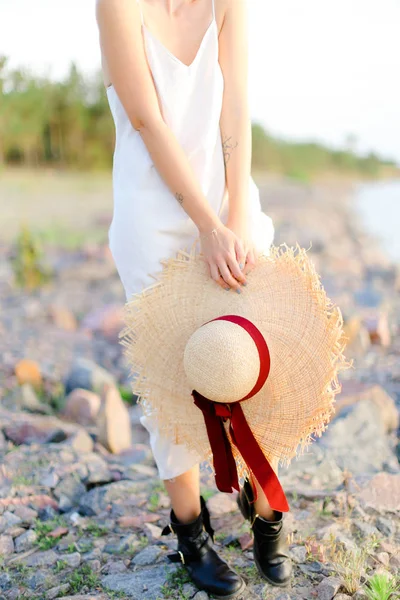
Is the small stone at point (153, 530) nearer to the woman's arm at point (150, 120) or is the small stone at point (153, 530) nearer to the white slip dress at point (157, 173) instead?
the white slip dress at point (157, 173)

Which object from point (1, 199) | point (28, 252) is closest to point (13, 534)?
point (28, 252)

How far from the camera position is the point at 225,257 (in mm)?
1977

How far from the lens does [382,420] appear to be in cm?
385

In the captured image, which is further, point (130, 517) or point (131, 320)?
point (130, 517)

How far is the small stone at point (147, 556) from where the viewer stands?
2.36 m

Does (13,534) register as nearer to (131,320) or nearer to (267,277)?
(131,320)

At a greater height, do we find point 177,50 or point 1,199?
point 177,50

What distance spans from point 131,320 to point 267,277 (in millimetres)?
441

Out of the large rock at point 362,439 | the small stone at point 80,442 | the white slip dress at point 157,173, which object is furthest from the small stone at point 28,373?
the white slip dress at point 157,173

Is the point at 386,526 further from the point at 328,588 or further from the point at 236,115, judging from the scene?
the point at 236,115

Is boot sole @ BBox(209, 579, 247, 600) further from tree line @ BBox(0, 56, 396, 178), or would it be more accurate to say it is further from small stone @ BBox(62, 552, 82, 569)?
tree line @ BBox(0, 56, 396, 178)

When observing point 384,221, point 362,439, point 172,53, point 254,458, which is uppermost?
point 172,53

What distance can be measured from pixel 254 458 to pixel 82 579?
0.81 metres

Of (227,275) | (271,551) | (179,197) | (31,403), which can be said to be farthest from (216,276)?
(31,403)
